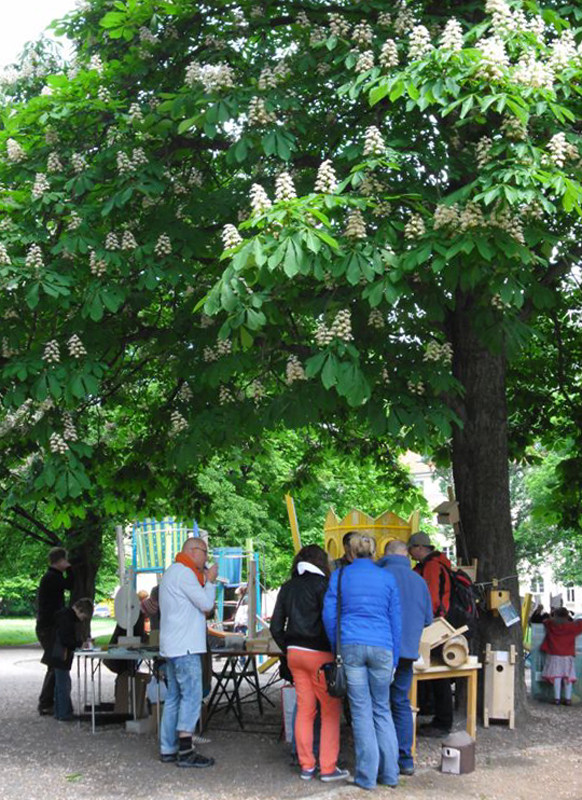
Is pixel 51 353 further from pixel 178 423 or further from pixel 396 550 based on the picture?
pixel 396 550

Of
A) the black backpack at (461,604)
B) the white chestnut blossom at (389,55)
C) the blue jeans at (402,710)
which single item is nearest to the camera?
the white chestnut blossom at (389,55)

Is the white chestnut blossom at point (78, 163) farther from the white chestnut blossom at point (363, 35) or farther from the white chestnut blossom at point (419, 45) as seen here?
the white chestnut blossom at point (419, 45)

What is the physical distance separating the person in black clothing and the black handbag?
5609 millimetres

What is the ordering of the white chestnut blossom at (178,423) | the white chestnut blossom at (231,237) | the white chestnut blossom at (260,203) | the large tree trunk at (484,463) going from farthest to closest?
the large tree trunk at (484,463) < the white chestnut blossom at (178,423) < the white chestnut blossom at (231,237) < the white chestnut blossom at (260,203)

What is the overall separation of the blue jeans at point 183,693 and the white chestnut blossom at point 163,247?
3.72m

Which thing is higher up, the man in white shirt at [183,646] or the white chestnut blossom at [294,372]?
the white chestnut blossom at [294,372]

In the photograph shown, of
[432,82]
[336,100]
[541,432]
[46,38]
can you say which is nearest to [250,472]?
[541,432]

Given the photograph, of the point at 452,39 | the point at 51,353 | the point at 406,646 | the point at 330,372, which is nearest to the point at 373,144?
the point at 452,39

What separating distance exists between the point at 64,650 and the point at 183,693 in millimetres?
3358

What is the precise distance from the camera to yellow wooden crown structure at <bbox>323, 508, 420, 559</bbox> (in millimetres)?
12789

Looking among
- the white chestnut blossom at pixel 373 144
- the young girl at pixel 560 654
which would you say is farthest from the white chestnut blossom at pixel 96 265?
the young girl at pixel 560 654

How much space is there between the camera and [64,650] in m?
12.0

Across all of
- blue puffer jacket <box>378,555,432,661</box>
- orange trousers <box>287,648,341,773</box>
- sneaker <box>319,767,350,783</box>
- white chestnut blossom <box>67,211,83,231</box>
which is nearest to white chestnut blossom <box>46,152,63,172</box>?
white chestnut blossom <box>67,211,83,231</box>

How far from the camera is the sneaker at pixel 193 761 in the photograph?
912 centimetres
